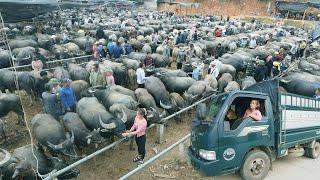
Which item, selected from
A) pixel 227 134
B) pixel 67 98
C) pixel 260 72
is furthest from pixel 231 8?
pixel 227 134

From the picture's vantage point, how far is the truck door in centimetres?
970

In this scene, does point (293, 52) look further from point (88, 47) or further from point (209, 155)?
point (209, 155)

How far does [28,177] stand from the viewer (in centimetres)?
969

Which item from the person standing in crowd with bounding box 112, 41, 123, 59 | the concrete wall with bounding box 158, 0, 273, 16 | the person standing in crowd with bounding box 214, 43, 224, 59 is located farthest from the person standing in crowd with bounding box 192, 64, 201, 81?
the concrete wall with bounding box 158, 0, 273, 16

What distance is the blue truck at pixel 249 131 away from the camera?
9.67 m

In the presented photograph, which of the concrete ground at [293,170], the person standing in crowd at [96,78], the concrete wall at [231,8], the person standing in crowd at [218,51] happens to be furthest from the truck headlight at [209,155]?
the concrete wall at [231,8]

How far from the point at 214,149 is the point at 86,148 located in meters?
4.73

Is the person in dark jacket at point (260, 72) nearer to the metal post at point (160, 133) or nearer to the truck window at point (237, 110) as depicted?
the metal post at point (160, 133)

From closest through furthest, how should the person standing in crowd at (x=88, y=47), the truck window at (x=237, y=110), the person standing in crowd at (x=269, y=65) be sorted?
the truck window at (x=237, y=110) → the person standing in crowd at (x=269, y=65) → the person standing in crowd at (x=88, y=47)

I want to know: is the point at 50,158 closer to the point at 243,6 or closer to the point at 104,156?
the point at 104,156

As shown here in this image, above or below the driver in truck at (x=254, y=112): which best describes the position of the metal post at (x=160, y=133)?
below

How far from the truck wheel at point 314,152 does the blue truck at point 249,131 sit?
447 mm

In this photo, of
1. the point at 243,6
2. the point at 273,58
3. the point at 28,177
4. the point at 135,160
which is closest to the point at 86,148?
the point at 135,160


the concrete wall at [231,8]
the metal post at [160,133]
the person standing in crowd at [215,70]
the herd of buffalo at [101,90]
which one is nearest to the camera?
the herd of buffalo at [101,90]
